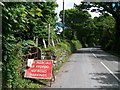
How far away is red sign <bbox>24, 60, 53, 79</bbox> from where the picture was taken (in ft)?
43.3

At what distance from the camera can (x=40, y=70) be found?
43.6ft

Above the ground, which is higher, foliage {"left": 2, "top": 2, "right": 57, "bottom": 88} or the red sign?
foliage {"left": 2, "top": 2, "right": 57, "bottom": 88}

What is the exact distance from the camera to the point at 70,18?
Answer: 299ft

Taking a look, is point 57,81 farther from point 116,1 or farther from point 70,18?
point 70,18

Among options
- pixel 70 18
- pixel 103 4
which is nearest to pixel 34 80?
pixel 103 4

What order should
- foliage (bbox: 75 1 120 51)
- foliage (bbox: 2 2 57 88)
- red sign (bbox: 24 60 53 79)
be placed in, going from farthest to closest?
foliage (bbox: 75 1 120 51) → red sign (bbox: 24 60 53 79) → foliage (bbox: 2 2 57 88)

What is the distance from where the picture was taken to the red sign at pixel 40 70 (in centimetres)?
1320

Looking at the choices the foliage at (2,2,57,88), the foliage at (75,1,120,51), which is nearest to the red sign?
the foliage at (2,2,57,88)

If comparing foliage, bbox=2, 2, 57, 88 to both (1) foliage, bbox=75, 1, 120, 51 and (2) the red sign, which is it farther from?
(1) foliage, bbox=75, 1, 120, 51

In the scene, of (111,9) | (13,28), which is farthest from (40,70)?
(111,9)

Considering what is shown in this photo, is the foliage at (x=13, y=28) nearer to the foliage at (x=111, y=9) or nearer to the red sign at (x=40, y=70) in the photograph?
the red sign at (x=40, y=70)

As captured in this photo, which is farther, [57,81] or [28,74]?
[57,81]

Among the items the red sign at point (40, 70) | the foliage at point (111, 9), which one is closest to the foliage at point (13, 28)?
the red sign at point (40, 70)

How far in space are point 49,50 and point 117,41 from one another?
33.5 m
